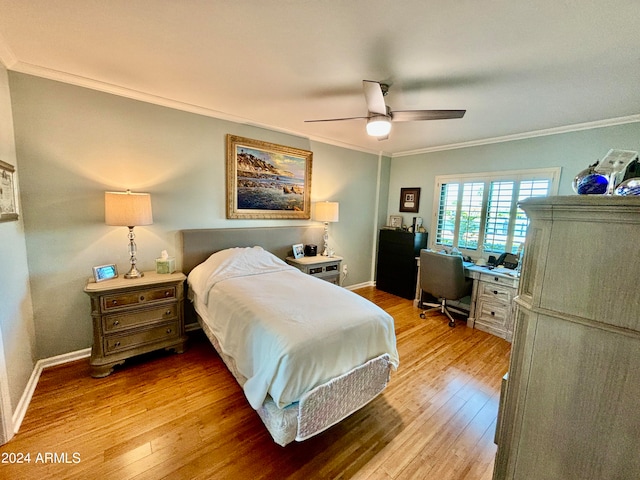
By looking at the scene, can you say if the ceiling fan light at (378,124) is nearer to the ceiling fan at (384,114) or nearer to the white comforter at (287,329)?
the ceiling fan at (384,114)

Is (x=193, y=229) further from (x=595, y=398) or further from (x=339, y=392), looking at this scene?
(x=595, y=398)

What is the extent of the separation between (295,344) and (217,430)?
89 centimetres

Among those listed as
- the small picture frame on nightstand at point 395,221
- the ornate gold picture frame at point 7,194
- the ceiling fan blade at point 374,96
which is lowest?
the small picture frame on nightstand at point 395,221

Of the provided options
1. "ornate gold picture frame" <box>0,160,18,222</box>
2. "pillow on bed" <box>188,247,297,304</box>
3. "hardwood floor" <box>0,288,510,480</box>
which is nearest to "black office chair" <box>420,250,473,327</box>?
"hardwood floor" <box>0,288,510,480</box>

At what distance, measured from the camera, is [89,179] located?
7.61 ft

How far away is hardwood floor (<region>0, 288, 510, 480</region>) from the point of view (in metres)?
1.48

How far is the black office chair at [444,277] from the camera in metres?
3.25

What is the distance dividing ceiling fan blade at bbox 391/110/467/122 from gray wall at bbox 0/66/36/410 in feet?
9.60

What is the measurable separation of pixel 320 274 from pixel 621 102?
342 centimetres

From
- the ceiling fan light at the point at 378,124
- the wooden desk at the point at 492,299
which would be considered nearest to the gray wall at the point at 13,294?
the ceiling fan light at the point at 378,124

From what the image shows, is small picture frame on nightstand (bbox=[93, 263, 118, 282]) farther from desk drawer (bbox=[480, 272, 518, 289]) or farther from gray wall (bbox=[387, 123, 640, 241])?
gray wall (bbox=[387, 123, 640, 241])

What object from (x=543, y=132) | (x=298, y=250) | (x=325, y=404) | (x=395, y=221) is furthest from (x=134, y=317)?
(x=543, y=132)

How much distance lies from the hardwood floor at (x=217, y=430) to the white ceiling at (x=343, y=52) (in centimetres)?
250

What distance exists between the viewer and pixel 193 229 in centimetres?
291
